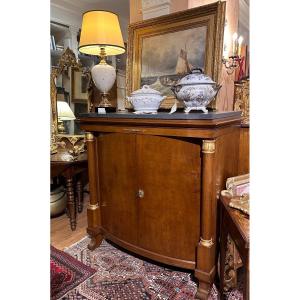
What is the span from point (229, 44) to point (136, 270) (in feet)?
6.37

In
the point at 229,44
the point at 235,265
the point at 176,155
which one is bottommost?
the point at 235,265

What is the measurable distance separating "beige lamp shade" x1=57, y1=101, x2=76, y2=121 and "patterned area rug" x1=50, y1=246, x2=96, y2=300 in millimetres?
1251

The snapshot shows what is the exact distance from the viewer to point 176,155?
133 centimetres

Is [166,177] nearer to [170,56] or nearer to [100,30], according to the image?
[170,56]

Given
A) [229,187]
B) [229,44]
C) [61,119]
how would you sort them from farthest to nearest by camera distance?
[61,119] → [229,44] → [229,187]

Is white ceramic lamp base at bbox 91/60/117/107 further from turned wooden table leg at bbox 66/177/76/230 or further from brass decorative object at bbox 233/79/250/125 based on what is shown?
brass decorative object at bbox 233/79/250/125

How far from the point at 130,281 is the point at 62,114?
166 cm

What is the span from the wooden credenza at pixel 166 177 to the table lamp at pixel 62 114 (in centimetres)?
90

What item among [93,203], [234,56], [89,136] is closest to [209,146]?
[89,136]

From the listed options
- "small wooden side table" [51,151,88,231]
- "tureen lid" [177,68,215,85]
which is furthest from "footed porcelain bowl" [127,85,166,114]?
"small wooden side table" [51,151,88,231]

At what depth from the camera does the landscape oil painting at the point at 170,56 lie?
164 cm
